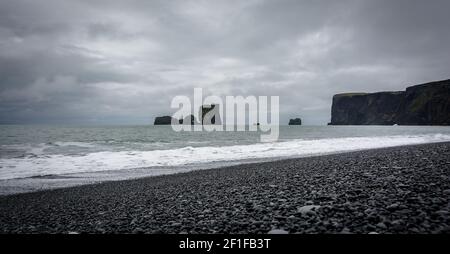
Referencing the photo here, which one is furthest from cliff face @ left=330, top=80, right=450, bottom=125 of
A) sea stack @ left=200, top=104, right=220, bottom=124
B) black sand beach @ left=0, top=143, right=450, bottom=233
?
black sand beach @ left=0, top=143, right=450, bottom=233

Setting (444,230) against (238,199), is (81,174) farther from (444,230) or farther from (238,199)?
(444,230)

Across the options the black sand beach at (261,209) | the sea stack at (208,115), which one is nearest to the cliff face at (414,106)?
the sea stack at (208,115)

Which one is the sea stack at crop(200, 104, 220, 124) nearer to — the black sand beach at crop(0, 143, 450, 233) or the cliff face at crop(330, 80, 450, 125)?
the cliff face at crop(330, 80, 450, 125)

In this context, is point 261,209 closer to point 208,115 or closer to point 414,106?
point 208,115

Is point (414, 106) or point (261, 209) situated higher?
point (414, 106)

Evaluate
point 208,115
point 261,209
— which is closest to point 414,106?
point 208,115

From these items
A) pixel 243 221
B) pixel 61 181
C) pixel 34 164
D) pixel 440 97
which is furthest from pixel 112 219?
pixel 440 97

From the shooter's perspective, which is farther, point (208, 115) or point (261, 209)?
point (208, 115)

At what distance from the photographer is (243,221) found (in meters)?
4.88

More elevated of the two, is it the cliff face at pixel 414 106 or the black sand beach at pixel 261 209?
the cliff face at pixel 414 106

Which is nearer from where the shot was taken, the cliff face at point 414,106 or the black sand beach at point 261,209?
the black sand beach at point 261,209

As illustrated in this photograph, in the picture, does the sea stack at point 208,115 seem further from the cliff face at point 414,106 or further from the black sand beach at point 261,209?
the black sand beach at point 261,209

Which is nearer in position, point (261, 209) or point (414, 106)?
point (261, 209)
